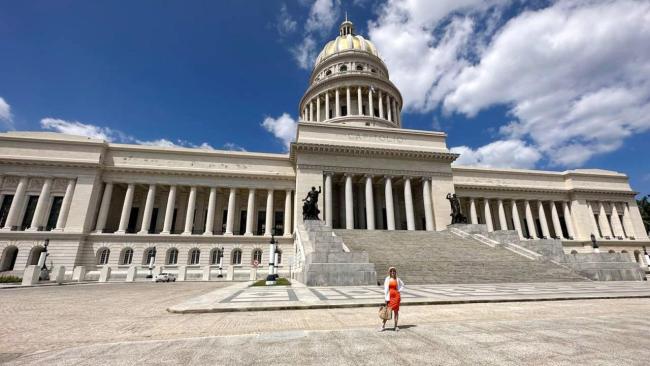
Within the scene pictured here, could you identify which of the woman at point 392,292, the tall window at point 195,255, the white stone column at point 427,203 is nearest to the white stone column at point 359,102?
the white stone column at point 427,203

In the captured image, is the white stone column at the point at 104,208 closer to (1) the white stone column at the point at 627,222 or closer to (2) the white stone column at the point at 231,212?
(2) the white stone column at the point at 231,212

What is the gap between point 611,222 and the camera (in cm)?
4719

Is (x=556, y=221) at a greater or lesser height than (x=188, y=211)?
greater

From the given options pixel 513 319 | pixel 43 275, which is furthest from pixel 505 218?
pixel 43 275

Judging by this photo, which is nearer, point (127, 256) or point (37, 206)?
point (37, 206)

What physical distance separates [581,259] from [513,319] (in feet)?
60.8

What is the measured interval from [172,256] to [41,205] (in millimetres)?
15257

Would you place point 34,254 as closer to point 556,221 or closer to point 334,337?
point 334,337

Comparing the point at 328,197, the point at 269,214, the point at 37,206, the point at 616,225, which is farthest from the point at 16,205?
the point at 616,225

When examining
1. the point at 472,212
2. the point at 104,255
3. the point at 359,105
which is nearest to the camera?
the point at 104,255

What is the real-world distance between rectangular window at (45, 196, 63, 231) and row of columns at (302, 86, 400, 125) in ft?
124

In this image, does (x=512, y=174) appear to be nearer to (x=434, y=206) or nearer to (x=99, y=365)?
(x=434, y=206)

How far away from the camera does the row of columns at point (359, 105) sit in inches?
1970

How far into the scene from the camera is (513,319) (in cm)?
657
